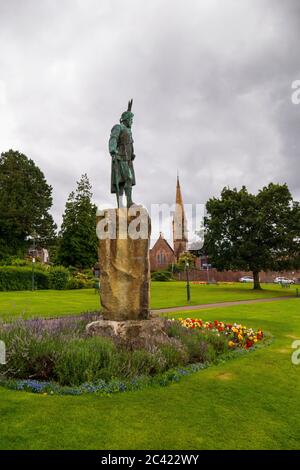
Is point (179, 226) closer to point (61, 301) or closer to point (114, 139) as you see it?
point (61, 301)

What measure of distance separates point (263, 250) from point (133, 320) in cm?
3692

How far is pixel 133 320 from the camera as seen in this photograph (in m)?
10.2

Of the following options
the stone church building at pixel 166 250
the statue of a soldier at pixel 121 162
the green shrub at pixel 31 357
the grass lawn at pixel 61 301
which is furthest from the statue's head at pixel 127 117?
the stone church building at pixel 166 250

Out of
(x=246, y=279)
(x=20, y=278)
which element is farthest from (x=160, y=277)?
(x=20, y=278)

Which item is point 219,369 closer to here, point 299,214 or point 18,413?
point 18,413

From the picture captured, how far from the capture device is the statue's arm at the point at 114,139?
36.1 feet

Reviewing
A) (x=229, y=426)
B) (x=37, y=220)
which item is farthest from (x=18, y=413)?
(x=37, y=220)

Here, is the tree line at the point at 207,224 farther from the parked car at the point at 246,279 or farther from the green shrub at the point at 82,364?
the green shrub at the point at 82,364

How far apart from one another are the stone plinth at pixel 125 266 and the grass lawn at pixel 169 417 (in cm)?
280

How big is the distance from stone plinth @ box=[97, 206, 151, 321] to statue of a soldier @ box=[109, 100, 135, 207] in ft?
2.73

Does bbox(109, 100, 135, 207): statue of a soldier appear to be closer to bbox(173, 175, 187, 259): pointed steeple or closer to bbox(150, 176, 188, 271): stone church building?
bbox(150, 176, 188, 271): stone church building

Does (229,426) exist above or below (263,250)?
below

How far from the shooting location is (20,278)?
42562 mm

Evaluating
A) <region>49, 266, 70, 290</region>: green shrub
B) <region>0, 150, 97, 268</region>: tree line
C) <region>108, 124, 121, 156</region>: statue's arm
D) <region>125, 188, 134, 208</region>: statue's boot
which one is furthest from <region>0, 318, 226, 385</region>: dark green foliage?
<region>0, 150, 97, 268</region>: tree line
